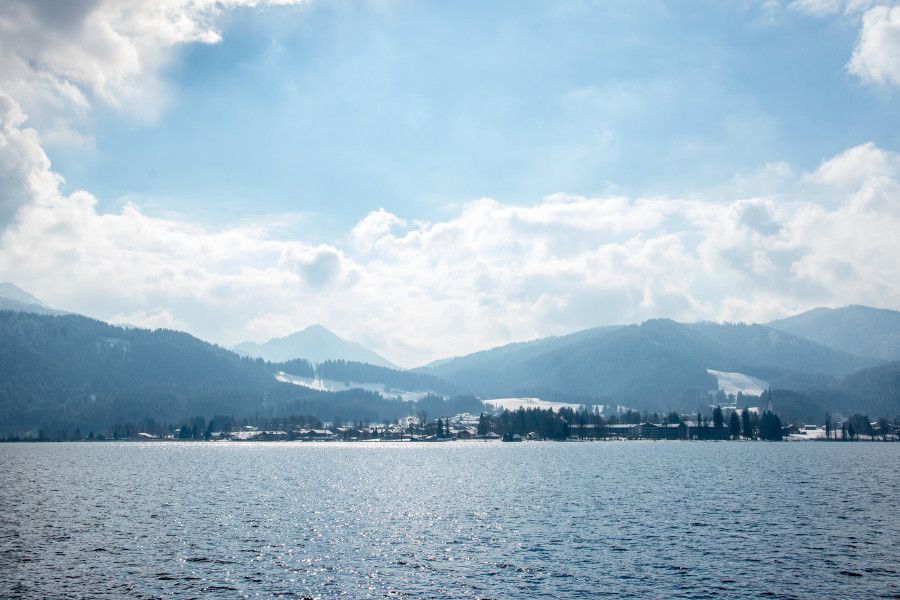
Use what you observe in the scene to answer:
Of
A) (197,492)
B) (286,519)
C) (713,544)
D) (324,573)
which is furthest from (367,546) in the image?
(197,492)

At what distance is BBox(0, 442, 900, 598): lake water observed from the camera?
5488cm

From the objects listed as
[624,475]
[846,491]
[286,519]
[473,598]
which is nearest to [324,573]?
[473,598]

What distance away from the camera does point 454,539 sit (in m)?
75.3

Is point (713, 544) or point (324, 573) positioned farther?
point (713, 544)

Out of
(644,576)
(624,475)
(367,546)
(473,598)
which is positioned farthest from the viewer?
(624,475)

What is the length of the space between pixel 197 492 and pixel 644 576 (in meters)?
90.8

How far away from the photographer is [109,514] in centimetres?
9325

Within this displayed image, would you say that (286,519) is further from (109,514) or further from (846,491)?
(846,491)

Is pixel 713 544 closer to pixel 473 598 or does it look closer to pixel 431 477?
pixel 473 598

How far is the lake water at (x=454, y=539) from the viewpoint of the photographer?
54.9m

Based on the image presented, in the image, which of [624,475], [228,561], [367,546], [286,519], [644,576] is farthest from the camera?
Result: [624,475]

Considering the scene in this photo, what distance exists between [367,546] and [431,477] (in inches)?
3512

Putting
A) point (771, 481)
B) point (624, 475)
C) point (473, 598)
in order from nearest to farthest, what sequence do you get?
1. point (473, 598)
2. point (771, 481)
3. point (624, 475)

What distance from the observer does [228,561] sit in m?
63.2
